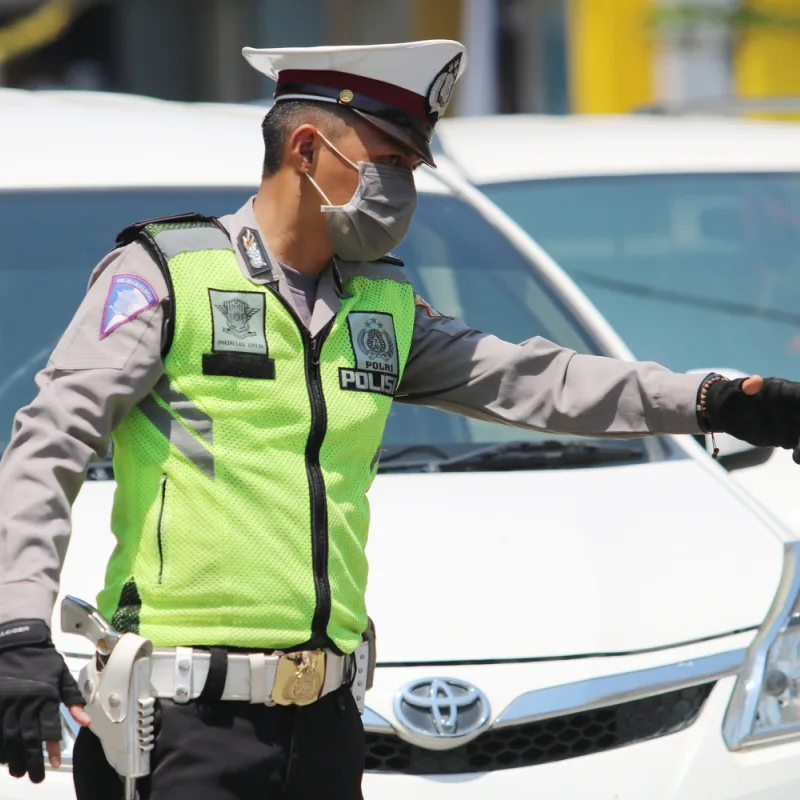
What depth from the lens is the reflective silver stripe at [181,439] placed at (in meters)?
2.23

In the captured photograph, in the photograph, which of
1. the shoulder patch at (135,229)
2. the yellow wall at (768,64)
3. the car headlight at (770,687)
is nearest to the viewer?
the shoulder patch at (135,229)

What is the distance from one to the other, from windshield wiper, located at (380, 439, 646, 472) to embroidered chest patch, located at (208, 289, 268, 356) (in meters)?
1.14

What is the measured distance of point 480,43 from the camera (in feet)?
34.8

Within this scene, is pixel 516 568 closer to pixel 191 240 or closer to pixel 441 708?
pixel 441 708

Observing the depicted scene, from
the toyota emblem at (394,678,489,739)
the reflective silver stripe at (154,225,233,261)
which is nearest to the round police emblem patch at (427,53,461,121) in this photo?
the reflective silver stripe at (154,225,233,261)

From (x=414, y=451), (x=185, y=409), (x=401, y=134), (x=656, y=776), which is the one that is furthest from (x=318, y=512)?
(x=414, y=451)

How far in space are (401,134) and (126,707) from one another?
90 cm

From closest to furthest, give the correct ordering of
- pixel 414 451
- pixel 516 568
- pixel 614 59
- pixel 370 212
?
1. pixel 370 212
2. pixel 516 568
3. pixel 414 451
4. pixel 614 59

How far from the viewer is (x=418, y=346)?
8.44 feet

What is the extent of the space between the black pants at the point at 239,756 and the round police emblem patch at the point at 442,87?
86 centimetres

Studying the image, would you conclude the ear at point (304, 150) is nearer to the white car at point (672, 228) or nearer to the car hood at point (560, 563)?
the car hood at point (560, 563)

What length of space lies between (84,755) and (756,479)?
185 centimetres

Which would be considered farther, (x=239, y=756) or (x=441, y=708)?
(x=441, y=708)

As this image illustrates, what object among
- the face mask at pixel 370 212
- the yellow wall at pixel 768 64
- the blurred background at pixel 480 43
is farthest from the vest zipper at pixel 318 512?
the yellow wall at pixel 768 64
